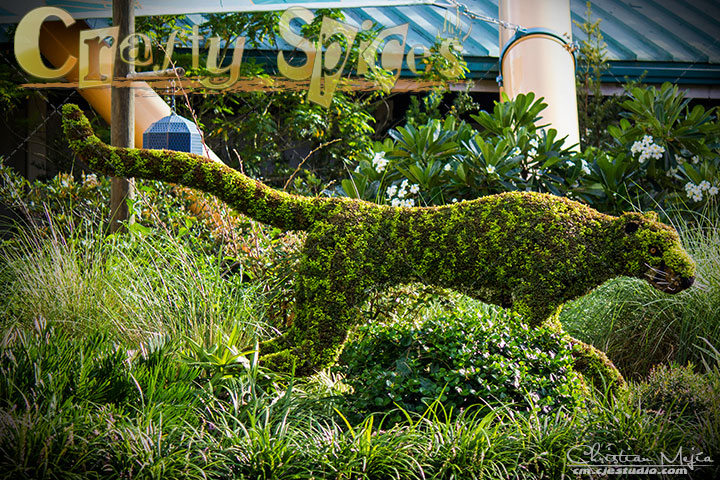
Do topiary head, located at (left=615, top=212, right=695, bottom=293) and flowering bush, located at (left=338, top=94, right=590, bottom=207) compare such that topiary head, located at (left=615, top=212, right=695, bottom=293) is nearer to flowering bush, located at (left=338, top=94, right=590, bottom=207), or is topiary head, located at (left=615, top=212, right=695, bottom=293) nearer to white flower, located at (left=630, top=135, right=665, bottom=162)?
flowering bush, located at (left=338, top=94, right=590, bottom=207)

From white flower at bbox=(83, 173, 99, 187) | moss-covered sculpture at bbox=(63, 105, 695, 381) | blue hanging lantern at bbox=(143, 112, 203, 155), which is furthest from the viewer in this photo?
white flower at bbox=(83, 173, 99, 187)

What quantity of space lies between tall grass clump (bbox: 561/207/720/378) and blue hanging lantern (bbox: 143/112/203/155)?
3683 millimetres

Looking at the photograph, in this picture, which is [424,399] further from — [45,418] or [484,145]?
[484,145]

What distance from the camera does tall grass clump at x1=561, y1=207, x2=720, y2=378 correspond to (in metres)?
4.64

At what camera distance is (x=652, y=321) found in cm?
473

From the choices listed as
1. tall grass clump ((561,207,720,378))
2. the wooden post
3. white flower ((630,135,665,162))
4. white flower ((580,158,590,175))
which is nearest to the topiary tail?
the wooden post

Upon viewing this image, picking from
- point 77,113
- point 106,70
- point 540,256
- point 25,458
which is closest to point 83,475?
point 25,458

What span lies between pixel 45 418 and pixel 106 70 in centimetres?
582

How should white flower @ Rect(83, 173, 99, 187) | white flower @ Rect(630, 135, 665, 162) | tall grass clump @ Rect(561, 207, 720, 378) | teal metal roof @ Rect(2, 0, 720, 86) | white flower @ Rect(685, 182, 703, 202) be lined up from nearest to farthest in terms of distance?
tall grass clump @ Rect(561, 207, 720, 378) → white flower @ Rect(685, 182, 703, 202) → white flower @ Rect(630, 135, 665, 162) → white flower @ Rect(83, 173, 99, 187) → teal metal roof @ Rect(2, 0, 720, 86)

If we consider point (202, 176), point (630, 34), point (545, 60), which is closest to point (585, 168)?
point (545, 60)

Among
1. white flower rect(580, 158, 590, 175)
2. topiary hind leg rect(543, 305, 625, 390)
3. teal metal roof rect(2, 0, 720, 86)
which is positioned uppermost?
teal metal roof rect(2, 0, 720, 86)

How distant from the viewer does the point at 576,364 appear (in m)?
3.83

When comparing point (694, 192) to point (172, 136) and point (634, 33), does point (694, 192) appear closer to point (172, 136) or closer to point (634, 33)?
point (172, 136)

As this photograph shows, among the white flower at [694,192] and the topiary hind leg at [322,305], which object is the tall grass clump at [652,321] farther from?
the topiary hind leg at [322,305]
